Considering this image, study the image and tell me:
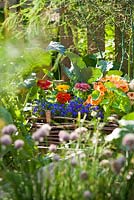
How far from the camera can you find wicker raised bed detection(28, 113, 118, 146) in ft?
7.14

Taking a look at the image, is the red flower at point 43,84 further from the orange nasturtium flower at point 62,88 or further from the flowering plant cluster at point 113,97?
the flowering plant cluster at point 113,97

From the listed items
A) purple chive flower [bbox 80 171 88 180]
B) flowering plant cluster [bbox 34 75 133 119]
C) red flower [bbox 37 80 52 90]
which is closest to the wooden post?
flowering plant cluster [bbox 34 75 133 119]

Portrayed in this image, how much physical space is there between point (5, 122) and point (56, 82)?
94 cm

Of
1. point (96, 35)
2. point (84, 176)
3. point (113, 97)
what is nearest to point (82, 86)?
point (113, 97)

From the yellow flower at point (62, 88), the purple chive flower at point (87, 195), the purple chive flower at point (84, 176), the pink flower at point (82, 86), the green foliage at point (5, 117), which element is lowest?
the yellow flower at point (62, 88)

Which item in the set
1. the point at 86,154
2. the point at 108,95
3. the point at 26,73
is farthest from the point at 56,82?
the point at 86,154

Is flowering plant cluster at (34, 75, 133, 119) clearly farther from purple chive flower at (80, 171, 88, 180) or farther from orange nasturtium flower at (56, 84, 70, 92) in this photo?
purple chive flower at (80, 171, 88, 180)

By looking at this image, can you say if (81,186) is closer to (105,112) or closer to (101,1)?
(105,112)

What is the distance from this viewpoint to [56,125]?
2.30 metres

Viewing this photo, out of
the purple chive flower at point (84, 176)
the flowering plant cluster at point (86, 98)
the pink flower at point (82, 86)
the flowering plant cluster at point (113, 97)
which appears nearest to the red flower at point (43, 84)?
the flowering plant cluster at point (86, 98)

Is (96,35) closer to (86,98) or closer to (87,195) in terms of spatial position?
(86,98)

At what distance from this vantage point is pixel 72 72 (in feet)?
9.18

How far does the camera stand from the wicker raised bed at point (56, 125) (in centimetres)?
218

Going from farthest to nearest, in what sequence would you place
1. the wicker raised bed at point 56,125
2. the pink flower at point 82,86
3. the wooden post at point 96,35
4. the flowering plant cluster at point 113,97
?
the wooden post at point 96,35 < the pink flower at point 82,86 < the flowering plant cluster at point 113,97 < the wicker raised bed at point 56,125
